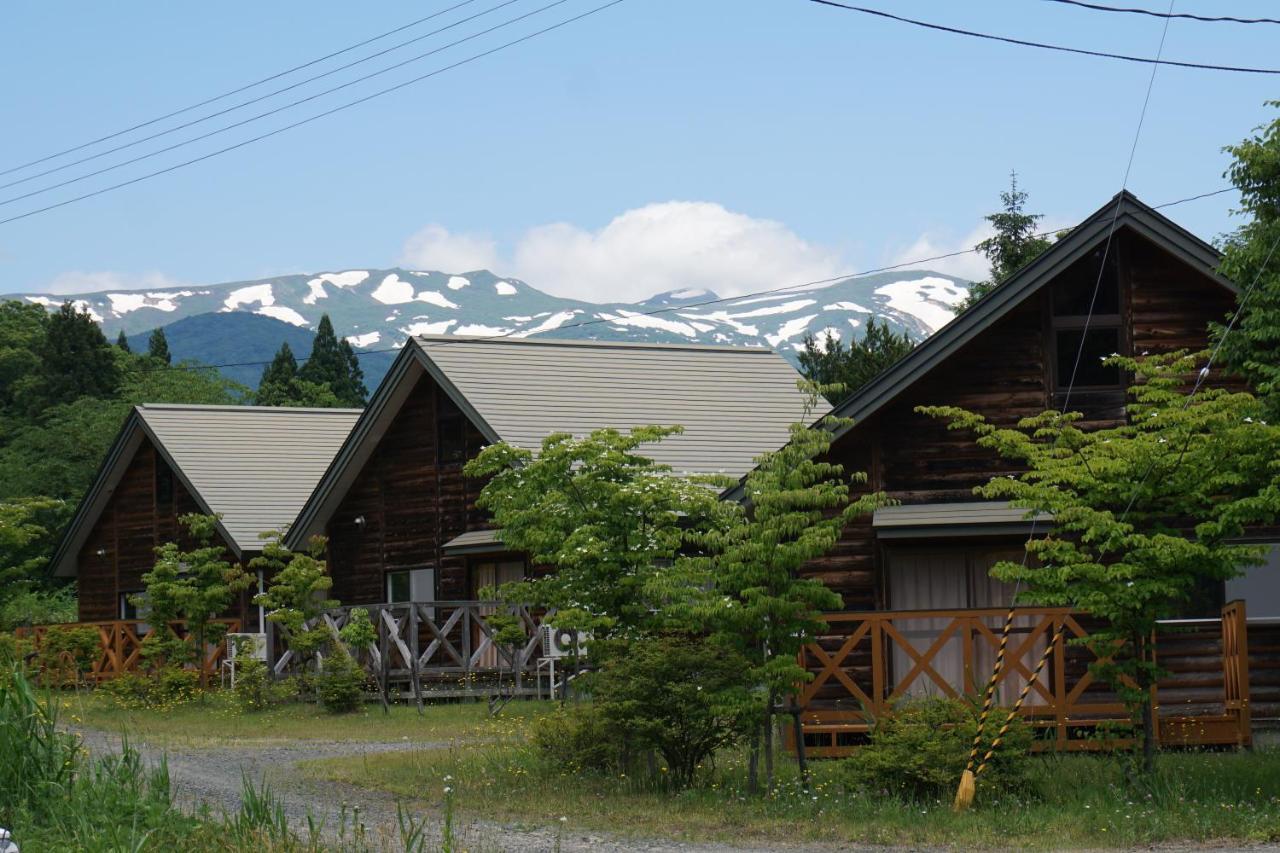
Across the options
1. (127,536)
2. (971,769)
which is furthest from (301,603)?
(971,769)

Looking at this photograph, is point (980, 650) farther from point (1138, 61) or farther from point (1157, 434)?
point (1138, 61)

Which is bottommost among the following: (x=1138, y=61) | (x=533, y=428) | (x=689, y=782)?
(x=689, y=782)

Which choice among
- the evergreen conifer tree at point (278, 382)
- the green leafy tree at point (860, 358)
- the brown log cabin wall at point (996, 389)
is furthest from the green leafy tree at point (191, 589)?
the evergreen conifer tree at point (278, 382)

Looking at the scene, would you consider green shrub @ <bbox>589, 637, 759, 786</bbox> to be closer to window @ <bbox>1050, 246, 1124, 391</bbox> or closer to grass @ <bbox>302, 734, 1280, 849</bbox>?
grass @ <bbox>302, 734, 1280, 849</bbox>

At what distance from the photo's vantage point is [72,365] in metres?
70.6

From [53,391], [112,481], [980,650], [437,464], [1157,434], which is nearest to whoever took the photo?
[1157,434]

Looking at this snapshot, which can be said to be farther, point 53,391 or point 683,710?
point 53,391

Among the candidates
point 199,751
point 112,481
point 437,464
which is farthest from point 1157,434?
point 112,481

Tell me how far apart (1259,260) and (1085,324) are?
5.27 metres

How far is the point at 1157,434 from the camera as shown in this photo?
52.4 feet

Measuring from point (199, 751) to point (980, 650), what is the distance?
9.47 m

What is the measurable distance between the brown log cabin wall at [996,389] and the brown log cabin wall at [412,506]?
37.5 ft

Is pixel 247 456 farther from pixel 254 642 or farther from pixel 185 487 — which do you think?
pixel 254 642

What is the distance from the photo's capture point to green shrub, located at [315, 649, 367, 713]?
2795 cm
